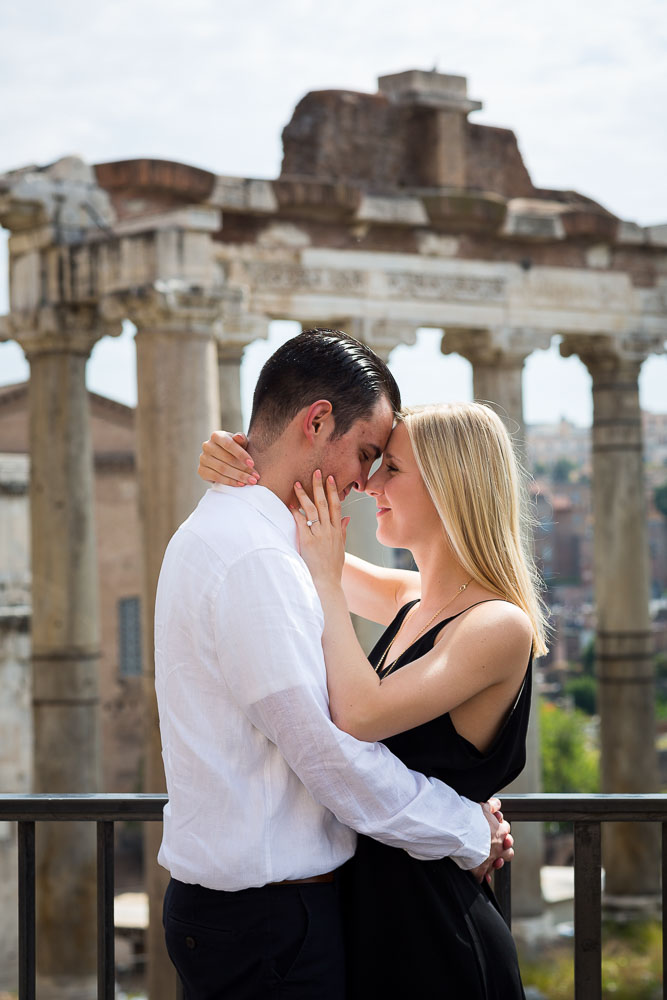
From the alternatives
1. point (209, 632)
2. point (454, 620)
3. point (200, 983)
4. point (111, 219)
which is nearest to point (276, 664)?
point (209, 632)

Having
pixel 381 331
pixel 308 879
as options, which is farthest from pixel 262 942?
pixel 381 331

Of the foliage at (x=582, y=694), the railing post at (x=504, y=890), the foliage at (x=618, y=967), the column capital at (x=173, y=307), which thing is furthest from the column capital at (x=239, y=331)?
the foliage at (x=582, y=694)

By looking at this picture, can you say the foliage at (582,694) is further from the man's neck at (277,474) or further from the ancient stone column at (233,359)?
the man's neck at (277,474)

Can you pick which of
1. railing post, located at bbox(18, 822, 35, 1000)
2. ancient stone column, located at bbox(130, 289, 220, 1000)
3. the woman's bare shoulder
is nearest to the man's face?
the woman's bare shoulder

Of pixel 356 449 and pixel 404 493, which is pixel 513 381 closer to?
pixel 404 493

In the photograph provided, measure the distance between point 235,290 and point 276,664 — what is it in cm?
847

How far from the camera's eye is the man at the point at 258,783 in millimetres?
2865

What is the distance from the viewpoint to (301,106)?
1312 centimetres

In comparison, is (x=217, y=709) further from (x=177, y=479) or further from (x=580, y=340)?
(x=580, y=340)

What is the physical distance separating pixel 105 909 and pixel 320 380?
158 cm

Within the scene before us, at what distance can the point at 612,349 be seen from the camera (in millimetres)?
14602

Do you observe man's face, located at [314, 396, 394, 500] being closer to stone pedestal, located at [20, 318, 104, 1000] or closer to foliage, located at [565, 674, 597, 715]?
stone pedestal, located at [20, 318, 104, 1000]

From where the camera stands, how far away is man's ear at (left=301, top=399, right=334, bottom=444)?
3.17m

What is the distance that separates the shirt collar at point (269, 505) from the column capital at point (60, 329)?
8951mm
